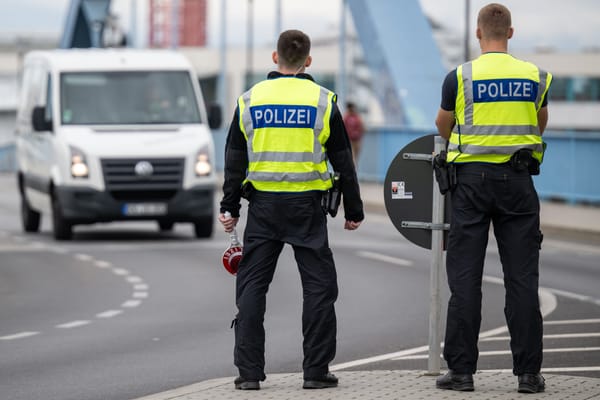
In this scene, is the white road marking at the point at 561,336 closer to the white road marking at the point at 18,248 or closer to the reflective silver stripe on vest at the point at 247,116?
the reflective silver stripe on vest at the point at 247,116

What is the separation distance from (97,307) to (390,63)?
22.4m

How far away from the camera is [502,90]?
7.50 meters

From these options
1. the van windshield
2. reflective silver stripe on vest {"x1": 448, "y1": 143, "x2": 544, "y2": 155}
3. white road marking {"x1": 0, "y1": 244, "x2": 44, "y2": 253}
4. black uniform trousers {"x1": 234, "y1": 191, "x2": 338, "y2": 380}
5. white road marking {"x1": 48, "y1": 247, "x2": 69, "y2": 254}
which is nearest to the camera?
reflective silver stripe on vest {"x1": 448, "y1": 143, "x2": 544, "y2": 155}

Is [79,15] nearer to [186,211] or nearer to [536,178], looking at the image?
[536,178]

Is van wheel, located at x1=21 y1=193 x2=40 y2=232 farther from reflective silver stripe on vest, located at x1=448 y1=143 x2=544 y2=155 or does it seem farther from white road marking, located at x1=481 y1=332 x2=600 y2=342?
reflective silver stripe on vest, located at x1=448 y1=143 x2=544 y2=155

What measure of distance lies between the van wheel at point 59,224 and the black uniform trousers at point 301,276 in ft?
42.1

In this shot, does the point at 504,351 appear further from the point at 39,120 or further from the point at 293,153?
the point at 39,120

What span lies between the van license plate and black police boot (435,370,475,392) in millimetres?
12937

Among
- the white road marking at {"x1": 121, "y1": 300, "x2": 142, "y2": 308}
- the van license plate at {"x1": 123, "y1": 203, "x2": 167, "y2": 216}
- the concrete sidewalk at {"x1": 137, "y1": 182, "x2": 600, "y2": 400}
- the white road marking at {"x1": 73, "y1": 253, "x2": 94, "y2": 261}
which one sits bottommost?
the white road marking at {"x1": 73, "y1": 253, "x2": 94, "y2": 261}

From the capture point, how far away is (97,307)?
12.9 m

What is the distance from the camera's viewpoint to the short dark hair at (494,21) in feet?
24.4

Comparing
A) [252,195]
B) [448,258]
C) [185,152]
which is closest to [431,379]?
[448,258]

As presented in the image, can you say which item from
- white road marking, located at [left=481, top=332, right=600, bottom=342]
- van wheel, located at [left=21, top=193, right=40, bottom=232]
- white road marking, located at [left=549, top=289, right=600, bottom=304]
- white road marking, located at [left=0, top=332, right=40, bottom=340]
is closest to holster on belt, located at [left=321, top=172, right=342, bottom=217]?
white road marking, located at [left=481, top=332, right=600, bottom=342]

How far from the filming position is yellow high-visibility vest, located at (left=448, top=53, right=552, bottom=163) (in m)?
7.48
